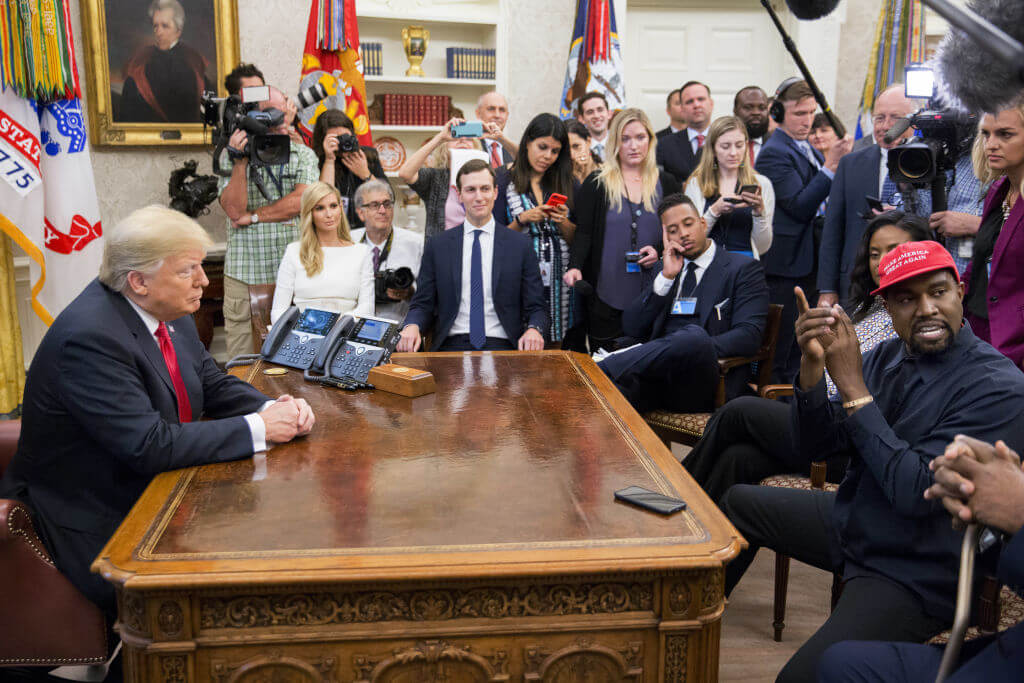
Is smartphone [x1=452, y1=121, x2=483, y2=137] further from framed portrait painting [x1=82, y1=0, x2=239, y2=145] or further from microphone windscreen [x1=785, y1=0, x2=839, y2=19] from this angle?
microphone windscreen [x1=785, y1=0, x2=839, y2=19]

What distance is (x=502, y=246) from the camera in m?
3.92

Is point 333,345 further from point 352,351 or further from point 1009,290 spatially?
point 1009,290

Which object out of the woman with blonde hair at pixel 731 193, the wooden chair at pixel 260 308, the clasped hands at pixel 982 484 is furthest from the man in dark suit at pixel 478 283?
the clasped hands at pixel 982 484

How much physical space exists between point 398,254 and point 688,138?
2004mm

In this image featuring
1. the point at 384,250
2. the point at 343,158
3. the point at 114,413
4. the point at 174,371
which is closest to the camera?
the point at 114,413

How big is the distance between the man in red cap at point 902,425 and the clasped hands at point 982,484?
31 cm

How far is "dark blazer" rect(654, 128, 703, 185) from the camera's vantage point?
17.0 ft

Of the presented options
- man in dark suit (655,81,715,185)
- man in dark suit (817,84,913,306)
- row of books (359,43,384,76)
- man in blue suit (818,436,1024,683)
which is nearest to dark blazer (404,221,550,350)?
man in dark suit (817,84,913,306)

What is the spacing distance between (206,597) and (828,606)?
7.21 feet

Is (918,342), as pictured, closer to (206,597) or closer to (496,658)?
(496,658)

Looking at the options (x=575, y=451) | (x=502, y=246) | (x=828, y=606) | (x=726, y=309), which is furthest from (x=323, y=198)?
(x=828, y=606)

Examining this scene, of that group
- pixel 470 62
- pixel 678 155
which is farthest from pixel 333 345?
pixel 470 62

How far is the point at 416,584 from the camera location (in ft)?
5.06

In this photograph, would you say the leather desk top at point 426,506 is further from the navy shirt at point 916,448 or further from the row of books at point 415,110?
the row of books at point 415,110
